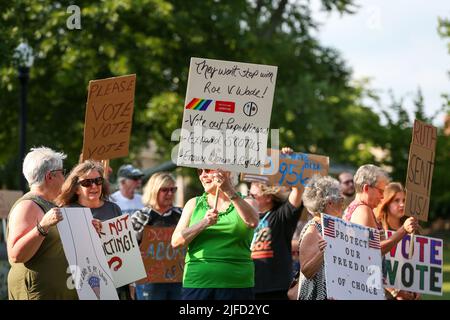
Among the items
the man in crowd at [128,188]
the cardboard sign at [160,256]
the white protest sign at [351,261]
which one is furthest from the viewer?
the man in crowd at [128,188]

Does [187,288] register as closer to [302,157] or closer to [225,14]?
[302,157]

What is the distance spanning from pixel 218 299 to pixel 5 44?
6659mm

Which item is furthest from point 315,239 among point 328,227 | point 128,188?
point 128,188

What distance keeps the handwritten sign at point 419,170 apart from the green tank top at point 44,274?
3083 millimetres

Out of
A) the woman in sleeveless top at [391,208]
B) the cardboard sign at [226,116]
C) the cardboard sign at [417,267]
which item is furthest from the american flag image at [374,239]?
the woman in sleeveless top at [391,208]

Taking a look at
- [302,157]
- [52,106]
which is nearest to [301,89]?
[52,106]

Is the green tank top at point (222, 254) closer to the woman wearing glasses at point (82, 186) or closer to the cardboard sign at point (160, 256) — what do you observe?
Answer: the woman wearing glasses at point (82, 186)

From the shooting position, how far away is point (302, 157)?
983 centimetres

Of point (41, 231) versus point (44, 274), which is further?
point (44, 274)

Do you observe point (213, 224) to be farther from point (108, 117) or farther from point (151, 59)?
point (151, 59)

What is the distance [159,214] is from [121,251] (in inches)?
105

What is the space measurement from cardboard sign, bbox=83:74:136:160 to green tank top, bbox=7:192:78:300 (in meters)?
2.23

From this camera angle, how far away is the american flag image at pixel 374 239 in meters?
6.93

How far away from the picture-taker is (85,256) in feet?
19.6
